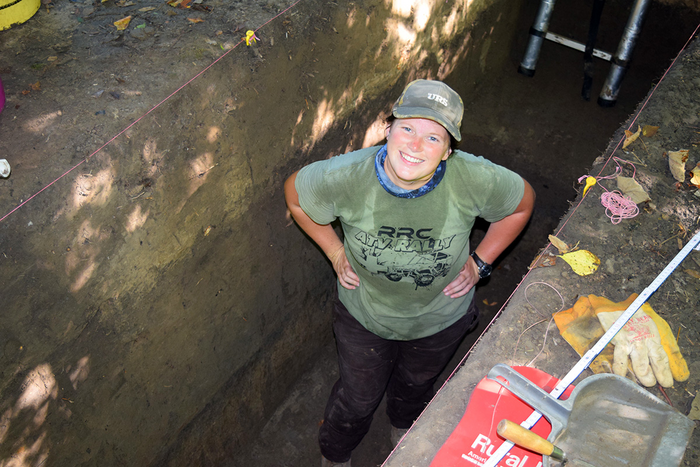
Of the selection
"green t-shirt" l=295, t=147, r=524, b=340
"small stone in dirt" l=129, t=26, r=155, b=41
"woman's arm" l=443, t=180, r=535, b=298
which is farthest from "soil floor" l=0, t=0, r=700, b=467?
"green t-shirt" l=295, t=147, r=524, b=340

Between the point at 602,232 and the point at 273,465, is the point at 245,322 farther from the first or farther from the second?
the point at 602,232

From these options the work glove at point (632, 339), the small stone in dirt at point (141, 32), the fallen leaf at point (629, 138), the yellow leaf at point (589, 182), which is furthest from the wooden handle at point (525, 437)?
the small stone in dirt at point (141, 32)

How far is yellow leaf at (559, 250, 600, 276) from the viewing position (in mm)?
2746

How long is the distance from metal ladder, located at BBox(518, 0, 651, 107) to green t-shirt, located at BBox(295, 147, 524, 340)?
3266 millimetres

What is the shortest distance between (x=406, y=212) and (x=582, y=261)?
3.36 feet

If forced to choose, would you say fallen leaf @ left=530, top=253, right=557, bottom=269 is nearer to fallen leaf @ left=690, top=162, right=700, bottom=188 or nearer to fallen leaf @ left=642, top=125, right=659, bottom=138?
fallen leaf @ left=690, top=162, right=700, bottom=188

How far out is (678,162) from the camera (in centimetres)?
318

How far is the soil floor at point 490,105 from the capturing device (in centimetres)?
274

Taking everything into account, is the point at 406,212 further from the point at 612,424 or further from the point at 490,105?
the point at 490,105

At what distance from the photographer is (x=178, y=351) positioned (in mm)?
3295

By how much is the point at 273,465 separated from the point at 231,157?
8.16 feet

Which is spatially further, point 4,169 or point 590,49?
point 590,49

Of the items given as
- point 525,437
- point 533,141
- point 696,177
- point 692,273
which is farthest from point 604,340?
point 533,141

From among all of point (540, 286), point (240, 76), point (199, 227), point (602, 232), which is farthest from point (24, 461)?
point (602, 232)
